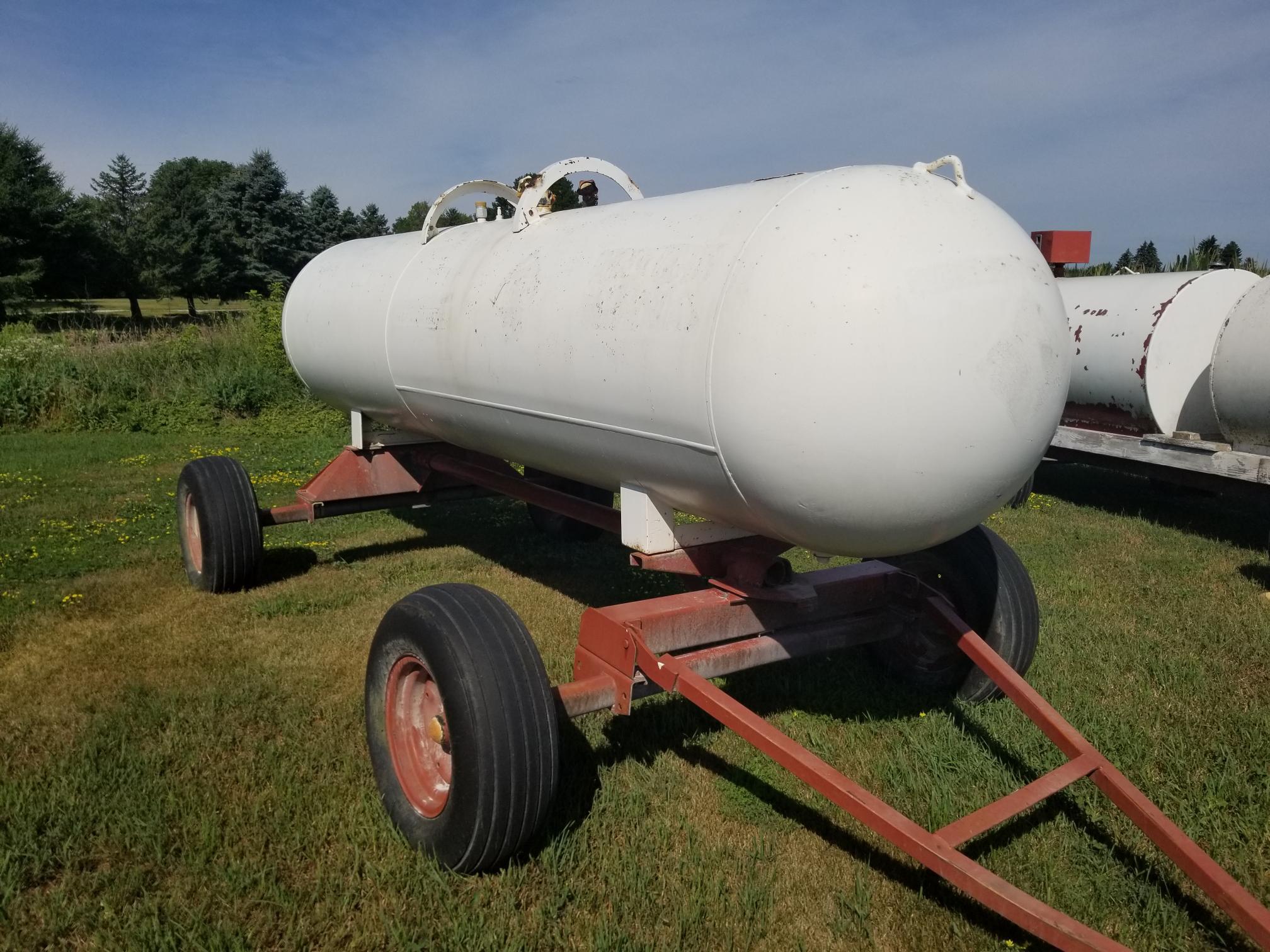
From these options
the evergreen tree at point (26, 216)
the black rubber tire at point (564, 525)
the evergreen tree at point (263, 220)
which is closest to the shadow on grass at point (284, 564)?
the black rubber tire at point (564, 525)

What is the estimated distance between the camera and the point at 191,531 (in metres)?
5.66

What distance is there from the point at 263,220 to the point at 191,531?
35939 mm

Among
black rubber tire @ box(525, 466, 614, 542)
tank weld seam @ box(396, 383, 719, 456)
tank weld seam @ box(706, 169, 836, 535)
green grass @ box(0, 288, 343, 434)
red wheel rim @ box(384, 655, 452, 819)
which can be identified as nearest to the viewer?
tank weld seam @ box(706, 169, 836, 535)

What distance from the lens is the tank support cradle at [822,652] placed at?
2262 mm

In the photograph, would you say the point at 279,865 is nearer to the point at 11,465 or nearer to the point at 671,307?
the point at 671,307

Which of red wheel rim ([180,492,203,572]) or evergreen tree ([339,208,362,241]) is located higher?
evergreen tree ([339,208,362,241])

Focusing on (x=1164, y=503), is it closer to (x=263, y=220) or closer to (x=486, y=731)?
(x=486, y=731)

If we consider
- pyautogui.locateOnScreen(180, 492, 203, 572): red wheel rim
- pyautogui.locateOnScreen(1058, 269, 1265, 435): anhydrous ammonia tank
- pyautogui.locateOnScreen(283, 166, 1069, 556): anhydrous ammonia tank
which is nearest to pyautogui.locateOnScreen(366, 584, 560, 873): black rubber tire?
pyautogui.locateOnScreen(283, 166, 1069, 556): anhydrous ammonia tank

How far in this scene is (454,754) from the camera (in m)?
2.66

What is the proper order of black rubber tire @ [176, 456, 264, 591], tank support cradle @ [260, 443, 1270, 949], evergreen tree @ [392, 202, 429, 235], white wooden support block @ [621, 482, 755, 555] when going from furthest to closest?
evergreen tree @ [392, 202, 429, 235]
black rubber tire @ [176, 456, 264, 591]
white wooden support block @ [621, 482, 755, 555]
tank support cradle @ [260, 443, 1270, 949]

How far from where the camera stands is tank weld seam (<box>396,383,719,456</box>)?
9.03ft

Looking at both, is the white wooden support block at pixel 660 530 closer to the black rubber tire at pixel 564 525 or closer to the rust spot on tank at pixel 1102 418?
the black rubber tire at pixel 564 525

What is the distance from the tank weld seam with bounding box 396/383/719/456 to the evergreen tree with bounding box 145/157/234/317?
41.1 metres

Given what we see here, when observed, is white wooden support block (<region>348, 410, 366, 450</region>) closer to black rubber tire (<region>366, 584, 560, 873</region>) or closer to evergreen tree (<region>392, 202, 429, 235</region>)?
black rubber tire (<region>366, 584, 560, 873</region>)
